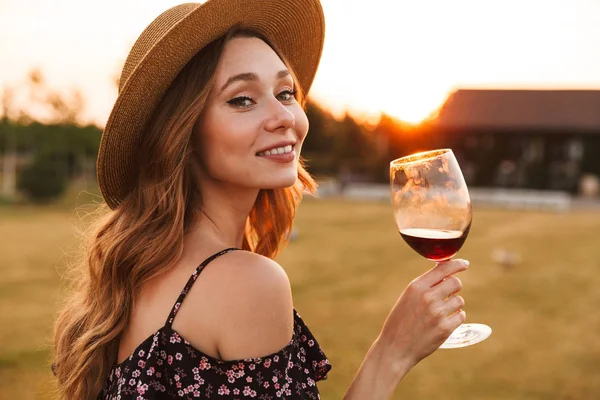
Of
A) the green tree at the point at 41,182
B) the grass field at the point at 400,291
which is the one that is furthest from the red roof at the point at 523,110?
the green tree at the point at 41,182

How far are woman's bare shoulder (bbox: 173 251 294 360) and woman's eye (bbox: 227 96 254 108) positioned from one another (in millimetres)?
453

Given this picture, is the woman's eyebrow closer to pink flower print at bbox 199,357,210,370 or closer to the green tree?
pink flower print at bbox 199,357,210,370

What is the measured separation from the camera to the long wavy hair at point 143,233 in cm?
194

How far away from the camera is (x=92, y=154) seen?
40.8m

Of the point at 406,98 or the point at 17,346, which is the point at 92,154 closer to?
the point at 406,98

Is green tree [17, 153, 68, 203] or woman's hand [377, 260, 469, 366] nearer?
woman's hand [377, 260, 469, 366]

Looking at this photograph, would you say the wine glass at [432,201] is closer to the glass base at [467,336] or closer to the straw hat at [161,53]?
the glass base at [467,336]

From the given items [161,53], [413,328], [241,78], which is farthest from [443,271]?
[161,53]

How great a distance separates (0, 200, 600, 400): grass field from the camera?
18.5 ft

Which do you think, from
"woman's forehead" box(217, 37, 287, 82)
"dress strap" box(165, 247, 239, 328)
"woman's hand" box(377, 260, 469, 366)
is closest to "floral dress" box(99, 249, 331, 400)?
"dress strap" box(165, 247, 239, 328)

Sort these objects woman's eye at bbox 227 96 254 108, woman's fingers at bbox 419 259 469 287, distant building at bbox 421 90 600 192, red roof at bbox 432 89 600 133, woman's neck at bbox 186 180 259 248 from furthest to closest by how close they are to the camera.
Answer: red roof at bbox 432 89 600 133
distant building at bbox 421 90 600 192
woman's neck at bbox 186 180 259 248
woman's eye at bbox 227 96 254 108
woman's fingers at bbox 419 259 469 287

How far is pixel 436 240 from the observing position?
76.8 inches

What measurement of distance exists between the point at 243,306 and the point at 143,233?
19.2 inches

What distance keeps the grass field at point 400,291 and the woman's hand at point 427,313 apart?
208 centimetres
